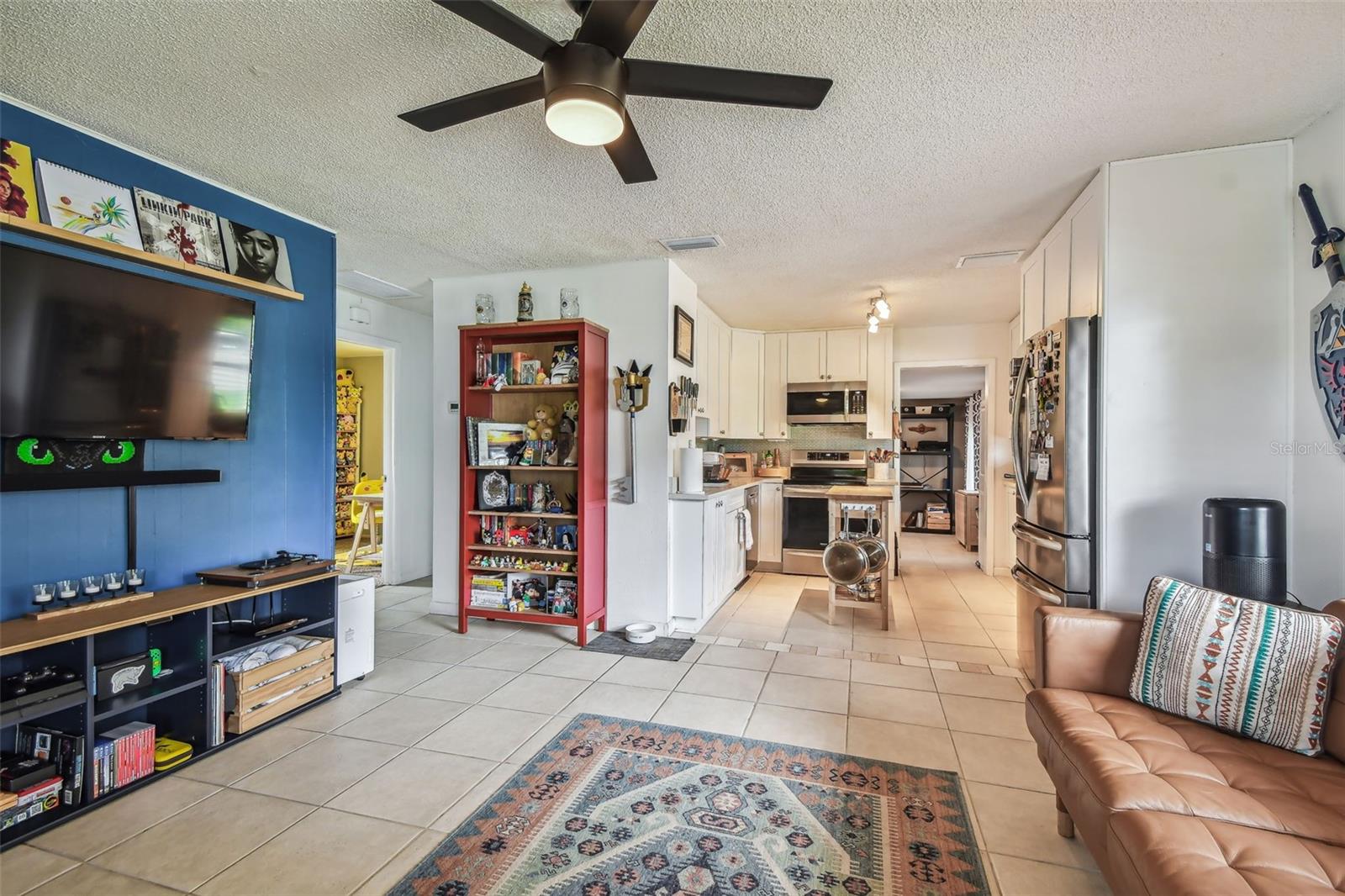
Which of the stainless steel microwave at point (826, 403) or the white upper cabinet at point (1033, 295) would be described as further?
the stainless steel microwave at point (826, 403)

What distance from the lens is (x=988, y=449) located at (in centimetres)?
562

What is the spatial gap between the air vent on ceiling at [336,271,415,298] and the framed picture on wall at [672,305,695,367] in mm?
2267

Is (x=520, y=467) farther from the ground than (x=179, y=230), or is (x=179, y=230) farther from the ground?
(x=179, y=230)

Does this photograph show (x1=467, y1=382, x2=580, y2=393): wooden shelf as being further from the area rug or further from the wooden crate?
the area rug

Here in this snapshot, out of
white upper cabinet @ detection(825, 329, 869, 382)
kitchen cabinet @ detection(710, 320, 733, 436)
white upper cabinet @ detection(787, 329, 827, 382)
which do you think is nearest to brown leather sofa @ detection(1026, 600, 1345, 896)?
kitchen cabinet @ detection(710, 320, 733, 436)

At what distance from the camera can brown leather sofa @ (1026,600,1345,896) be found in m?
1.17

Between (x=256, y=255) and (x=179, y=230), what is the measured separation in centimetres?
36

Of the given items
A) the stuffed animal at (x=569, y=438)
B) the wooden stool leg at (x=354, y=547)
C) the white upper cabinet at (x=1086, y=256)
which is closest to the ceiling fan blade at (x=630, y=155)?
the stuffed animal at (x=569, y=438)

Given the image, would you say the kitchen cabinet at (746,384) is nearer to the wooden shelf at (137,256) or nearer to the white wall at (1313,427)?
the wooden shelf at (137,256)

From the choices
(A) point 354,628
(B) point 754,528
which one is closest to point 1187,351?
(B) point 754,528

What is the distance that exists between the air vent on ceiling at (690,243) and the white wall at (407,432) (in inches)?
112

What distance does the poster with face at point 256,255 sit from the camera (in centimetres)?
289

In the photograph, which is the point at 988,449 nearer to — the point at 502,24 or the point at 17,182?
the point at 502,24

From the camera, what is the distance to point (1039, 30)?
1.75 metres
